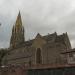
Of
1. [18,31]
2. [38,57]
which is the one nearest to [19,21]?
[18,31]

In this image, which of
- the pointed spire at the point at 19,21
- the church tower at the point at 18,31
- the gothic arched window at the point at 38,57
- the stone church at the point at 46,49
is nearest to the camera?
the stone church at the point at 46,49

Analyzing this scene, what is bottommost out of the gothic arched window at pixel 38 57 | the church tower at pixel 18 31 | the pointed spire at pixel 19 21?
the gothic arched window at pixel 38 57

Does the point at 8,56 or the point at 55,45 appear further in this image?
A: the point at 8,56

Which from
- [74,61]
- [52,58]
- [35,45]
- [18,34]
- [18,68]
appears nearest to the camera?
[74,61]

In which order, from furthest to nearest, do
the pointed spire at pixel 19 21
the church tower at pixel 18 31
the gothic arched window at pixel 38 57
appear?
the pointed spire at pixel 19 21, the church tower at pixel 18 31, the gothic arched window at pixel 38 57

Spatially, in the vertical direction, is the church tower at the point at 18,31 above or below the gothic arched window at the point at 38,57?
above

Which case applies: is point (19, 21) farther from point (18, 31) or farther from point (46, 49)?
point (46, 49)

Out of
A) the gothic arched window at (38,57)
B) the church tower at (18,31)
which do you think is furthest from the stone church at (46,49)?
the church tower at (18,31)

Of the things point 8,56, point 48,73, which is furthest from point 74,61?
point 8,56

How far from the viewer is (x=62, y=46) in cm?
4528

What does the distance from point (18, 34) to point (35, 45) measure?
5471 centimetres

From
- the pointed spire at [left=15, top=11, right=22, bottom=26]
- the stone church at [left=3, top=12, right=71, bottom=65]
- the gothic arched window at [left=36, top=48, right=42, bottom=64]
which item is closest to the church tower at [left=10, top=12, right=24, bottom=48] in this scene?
the pointed spire at [left=15, top=11, right=22, bottom=26]

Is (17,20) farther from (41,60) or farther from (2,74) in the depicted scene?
(2,74)

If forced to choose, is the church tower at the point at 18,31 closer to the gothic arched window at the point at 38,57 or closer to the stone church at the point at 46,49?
the stone church at the point at 46,49
